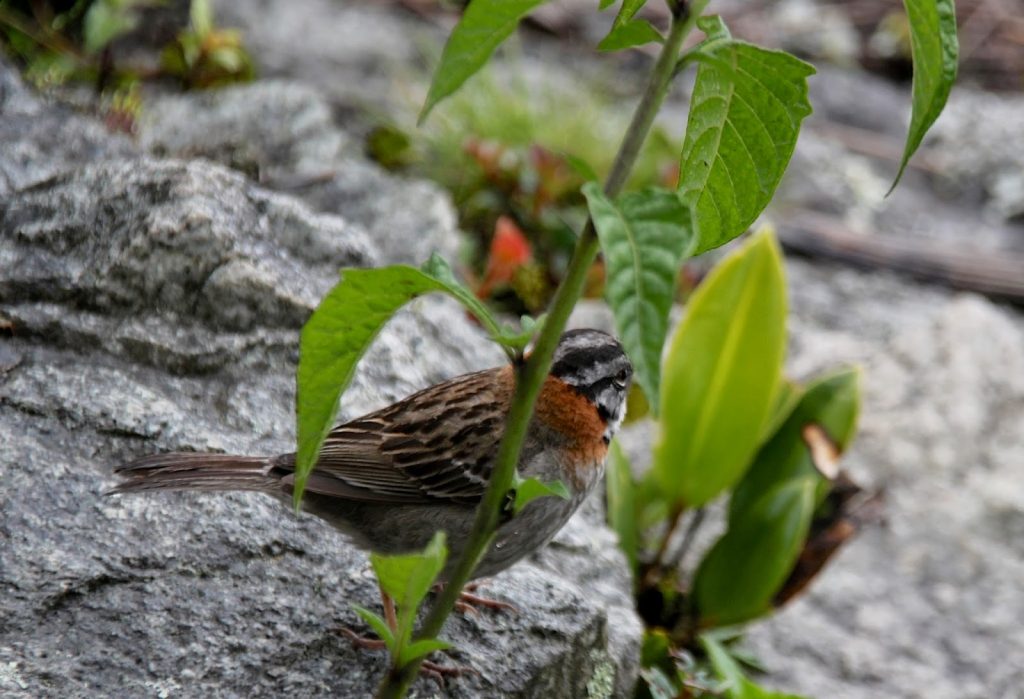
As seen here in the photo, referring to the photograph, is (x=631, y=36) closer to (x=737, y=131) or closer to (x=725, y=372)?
(x=737, y=131)

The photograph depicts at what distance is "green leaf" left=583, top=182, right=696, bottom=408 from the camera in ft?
6.00

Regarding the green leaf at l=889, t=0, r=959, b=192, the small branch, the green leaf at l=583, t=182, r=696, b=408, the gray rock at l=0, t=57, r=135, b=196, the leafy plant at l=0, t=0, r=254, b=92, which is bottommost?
the small branch

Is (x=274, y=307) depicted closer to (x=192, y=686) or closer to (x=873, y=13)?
(x=192, y=686)

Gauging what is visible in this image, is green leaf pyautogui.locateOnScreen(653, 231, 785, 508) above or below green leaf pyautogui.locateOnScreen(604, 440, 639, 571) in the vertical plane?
above

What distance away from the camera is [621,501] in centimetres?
480

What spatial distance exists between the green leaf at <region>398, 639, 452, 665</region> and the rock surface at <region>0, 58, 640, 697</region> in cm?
65

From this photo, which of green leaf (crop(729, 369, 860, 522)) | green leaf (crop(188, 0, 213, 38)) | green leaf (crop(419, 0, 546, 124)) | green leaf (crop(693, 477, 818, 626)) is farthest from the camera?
green leaf (crop(188, 0, 213, 38))

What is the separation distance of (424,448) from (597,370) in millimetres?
584

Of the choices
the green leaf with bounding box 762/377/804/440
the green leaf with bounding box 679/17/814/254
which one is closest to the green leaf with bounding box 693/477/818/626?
the green leaf with bounding box 762/377/804/440

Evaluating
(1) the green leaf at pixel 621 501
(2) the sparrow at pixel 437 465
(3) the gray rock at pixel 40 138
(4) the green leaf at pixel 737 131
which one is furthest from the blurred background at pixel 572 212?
(4) the green leaf at pixel 737 131

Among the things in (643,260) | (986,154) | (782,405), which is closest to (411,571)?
(643,260)

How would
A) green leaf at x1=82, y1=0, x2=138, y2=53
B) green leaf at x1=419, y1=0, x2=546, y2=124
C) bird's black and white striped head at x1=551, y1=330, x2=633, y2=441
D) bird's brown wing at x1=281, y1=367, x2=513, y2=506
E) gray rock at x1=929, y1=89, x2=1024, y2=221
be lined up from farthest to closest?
gray rock at x1=929, y1=89, x2=1024, y2=221 → green leaf at x1=82, y1=0, x2=138, y2=53 → bird's black and white striped head at x1=551, y1=330, x2=633, y2=441 → bird's brown wing at x1=281, y1=367, x2=513, y2=506 → green leaf at x1=419, y1=0, x2=546, y2=124

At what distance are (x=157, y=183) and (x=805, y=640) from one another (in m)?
3.23

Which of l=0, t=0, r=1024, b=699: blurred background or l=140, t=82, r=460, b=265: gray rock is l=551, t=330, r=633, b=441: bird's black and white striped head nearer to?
l=0, t=0, r=1024, b=699: blurred background
